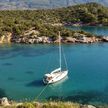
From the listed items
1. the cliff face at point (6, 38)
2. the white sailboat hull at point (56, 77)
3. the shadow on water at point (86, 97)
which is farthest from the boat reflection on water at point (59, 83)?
the cliff face at point (6, 38)

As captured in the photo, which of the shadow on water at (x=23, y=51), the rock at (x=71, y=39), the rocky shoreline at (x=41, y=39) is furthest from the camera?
the rock at (x=71, y=39)

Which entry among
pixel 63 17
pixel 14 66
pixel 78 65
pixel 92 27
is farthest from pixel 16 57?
pixel 63 17

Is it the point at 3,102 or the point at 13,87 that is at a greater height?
the point at 3,102

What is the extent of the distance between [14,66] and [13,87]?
13191 mm

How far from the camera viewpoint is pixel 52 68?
5744 centimetres

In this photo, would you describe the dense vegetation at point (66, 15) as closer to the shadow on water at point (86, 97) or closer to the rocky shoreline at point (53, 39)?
the rocky shoreline at point (53, 39)

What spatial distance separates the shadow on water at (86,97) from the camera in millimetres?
41375

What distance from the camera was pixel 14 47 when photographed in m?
78.4

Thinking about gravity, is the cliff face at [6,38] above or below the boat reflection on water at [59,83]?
above

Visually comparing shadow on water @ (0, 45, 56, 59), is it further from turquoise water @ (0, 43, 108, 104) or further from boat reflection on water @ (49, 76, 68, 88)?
boat reflection on water @ (49, 76, 68, 88)

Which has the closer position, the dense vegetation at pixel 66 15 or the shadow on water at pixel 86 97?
the shadow on water at pixel 86 97

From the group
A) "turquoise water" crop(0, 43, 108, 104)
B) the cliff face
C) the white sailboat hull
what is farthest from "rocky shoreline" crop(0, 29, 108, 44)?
the white sailboat hull

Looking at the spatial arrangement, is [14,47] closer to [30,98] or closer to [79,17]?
[30,98]

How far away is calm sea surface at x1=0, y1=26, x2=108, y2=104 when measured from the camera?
4419 centimetres
